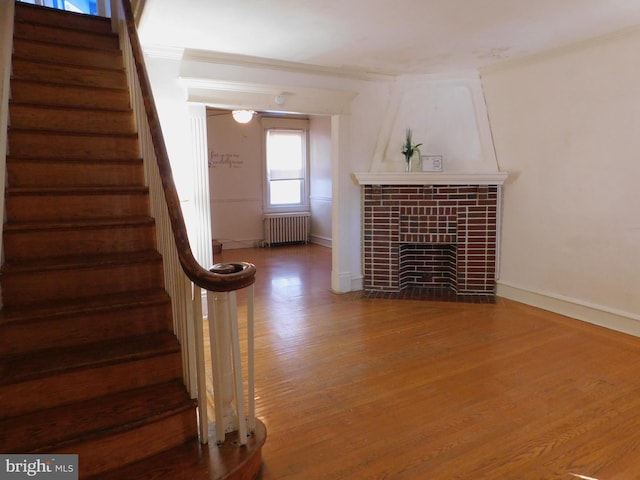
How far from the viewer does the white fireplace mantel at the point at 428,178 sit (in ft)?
14.6

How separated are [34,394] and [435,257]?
4241 millimetres

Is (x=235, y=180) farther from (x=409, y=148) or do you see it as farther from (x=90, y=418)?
(x=90, y=418)

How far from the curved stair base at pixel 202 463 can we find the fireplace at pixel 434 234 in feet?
10.4

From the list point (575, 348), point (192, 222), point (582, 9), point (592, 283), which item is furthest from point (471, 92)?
point (192, 222)

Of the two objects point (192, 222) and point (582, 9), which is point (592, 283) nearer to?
point (582, 9)

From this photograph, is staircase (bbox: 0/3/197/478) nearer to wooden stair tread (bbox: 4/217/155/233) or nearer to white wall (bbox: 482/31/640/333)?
wooden stair tread (bbox: 4/217/155/233)

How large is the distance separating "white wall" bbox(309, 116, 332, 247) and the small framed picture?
10.7 feet

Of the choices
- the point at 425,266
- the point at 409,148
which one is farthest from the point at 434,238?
the point at 409,148

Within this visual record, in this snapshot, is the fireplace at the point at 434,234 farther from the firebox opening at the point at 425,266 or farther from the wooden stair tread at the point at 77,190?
the wooden stair tread at the point at 77,190

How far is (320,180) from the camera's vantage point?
8172 mm

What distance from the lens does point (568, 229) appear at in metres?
3.96

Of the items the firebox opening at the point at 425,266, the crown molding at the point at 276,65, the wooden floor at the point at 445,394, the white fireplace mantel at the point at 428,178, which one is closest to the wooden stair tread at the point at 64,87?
the crown molding at the point at 276,65

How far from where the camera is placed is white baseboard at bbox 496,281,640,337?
11.7 feet

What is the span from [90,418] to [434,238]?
3875 millimetres
